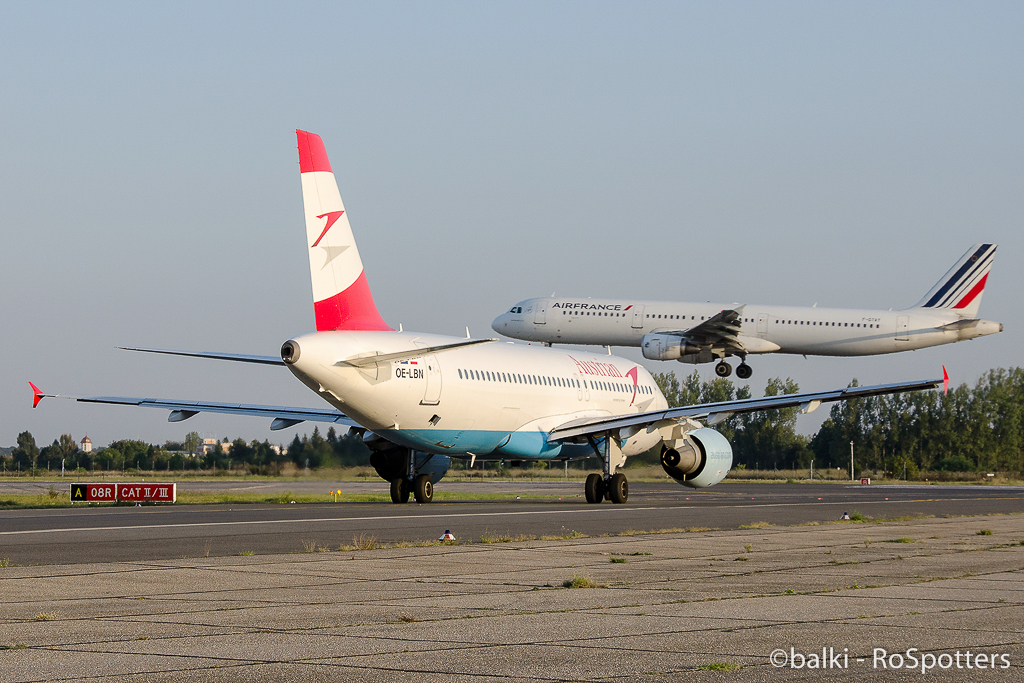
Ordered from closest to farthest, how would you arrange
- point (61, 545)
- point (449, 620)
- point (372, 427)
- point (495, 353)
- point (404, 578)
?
point (449, 620)
point (404, 578)
point (61, 545)
point (372, 427)
point (495, 353)

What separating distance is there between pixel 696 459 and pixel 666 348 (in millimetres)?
26926

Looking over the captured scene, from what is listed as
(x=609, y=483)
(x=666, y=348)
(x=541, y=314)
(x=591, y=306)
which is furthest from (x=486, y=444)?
(x=591, y=306)

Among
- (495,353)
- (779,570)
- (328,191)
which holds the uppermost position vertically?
(328,191)

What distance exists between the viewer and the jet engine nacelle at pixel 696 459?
31.9 metres

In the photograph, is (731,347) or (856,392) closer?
(856,392)

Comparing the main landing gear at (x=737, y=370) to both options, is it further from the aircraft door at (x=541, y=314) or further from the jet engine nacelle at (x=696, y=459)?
the jet engine nacelle at (x=696, y=459)

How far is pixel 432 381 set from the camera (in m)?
27.2

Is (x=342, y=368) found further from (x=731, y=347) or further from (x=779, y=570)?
(x=731, y=347)

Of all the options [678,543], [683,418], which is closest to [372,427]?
[683,418]

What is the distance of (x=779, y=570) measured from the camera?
550 inches

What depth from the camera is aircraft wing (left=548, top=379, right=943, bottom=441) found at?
28.1 meters

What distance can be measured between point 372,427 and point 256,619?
1741cm

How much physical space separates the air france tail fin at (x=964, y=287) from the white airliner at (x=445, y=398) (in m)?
34.2

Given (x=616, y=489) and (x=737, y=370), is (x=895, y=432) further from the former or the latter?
(x=616, y=489)
